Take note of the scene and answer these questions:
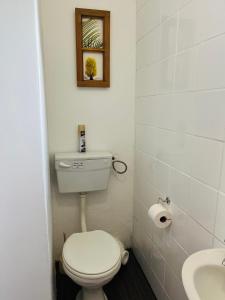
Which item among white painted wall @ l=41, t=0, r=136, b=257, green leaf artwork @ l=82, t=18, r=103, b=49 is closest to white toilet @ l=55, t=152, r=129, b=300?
white painted wall @ l=41, t=0, r=136, b=257

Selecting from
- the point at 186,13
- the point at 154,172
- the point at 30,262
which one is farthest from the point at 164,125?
the point at 30,262

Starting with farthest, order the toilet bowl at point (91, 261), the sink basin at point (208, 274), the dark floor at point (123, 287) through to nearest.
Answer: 1. the dark floor at point (123, 287)
2. the toilet bowl at point (91, 261)
3. the sink basin at point (208, 274)

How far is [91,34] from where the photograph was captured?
5.50 ft

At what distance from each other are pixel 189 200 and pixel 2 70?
3.58 feet

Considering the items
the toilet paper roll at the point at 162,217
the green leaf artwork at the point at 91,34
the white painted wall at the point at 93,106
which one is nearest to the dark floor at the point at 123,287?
the white painted wall at the point at 93,106

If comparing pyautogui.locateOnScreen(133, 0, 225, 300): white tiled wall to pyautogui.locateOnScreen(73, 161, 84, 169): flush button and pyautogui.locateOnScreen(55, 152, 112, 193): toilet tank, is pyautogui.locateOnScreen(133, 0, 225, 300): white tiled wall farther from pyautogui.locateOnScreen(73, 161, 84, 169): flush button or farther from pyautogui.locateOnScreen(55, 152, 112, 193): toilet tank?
pyautogui.locateOnScreen(73, 161, 84, 169): flush button

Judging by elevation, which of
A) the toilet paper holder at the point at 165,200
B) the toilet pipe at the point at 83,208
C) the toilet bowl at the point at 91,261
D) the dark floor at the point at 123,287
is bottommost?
the dark floor at the point at 123,287

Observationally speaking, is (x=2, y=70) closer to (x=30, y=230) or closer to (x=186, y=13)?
(x=30, y=230)

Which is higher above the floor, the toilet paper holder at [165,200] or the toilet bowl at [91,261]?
the toilet paper holder at [165,200]

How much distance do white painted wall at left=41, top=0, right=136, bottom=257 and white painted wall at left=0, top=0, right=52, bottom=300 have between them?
658mm

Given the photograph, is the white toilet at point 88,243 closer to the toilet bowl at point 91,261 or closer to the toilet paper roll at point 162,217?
the toilet bowl at point 91,261

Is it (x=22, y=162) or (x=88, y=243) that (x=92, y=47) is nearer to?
(x=22, y=162)

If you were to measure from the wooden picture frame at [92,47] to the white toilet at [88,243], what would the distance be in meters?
0.60

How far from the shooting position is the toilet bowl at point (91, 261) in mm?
1283
